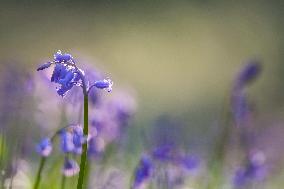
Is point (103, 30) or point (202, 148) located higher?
point (103, 30)

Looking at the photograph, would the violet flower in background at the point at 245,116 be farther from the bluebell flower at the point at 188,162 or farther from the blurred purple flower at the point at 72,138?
the blurred purple flower at the point at 72,138

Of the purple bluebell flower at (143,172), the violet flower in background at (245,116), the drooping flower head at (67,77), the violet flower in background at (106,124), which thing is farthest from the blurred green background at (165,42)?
the drooping flower head at (67,77)

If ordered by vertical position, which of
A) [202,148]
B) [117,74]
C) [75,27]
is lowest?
[202,148]

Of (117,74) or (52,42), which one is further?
(52,42)

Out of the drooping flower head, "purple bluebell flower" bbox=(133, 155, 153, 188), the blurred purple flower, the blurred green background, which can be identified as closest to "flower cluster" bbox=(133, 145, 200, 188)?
"purple bluebell flower" bbox=(133, 155, 153, 188)

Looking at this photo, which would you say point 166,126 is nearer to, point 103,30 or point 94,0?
point 103,30

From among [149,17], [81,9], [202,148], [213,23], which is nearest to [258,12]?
[213,23]

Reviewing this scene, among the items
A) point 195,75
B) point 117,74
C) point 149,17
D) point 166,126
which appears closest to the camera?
point 166,126
